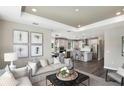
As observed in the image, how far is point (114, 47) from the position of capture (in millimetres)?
4797

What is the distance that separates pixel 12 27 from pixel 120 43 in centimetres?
537

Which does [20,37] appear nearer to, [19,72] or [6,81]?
[19,72]

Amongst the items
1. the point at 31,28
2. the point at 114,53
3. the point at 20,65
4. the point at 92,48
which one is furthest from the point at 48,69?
the point at 92,48

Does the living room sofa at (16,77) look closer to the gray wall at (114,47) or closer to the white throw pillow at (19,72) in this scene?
the white throw pillow at (19,72)

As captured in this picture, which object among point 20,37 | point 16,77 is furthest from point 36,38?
point 16,77

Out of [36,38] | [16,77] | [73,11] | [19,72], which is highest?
[73,11]

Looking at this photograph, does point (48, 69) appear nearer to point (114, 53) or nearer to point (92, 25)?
point (92, 25)

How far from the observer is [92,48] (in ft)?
30.0

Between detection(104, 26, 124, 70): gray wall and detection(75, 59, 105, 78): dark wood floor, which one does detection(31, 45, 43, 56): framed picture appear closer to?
detection(75, 59, 105, 78): dark wood floor

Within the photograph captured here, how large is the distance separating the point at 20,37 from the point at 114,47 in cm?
498

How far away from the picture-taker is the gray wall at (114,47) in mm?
→ 4539

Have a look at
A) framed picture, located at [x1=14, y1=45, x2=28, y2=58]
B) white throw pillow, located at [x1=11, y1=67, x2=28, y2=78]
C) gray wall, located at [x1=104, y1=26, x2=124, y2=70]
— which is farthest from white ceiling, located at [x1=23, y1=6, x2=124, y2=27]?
white throw pillow, located at [x1=11, y1=67, x2=28, y2=78]

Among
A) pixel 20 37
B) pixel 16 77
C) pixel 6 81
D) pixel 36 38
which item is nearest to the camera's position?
pixel 6 81
